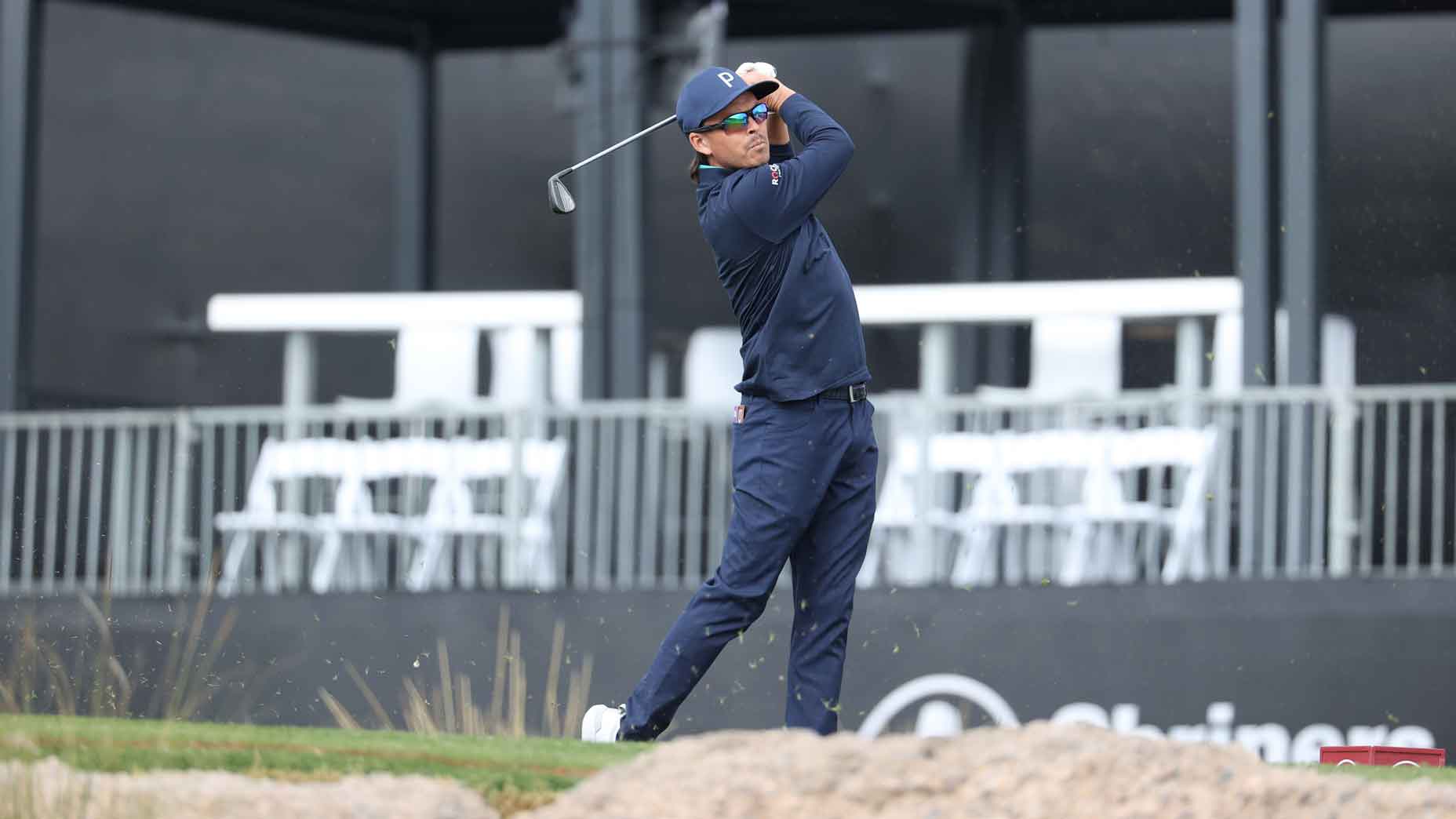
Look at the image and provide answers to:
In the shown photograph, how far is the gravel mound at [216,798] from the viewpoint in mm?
4488

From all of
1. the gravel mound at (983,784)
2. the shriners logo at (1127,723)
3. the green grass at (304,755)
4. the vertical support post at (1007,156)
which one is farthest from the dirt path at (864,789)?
the vertical support post at (1007,156)

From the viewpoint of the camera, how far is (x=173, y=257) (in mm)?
16703

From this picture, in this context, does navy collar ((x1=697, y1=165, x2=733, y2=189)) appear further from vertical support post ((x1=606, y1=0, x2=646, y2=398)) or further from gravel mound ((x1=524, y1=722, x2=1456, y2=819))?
vertical support post ((x1=606, y1=0, x2=646, y2=398))

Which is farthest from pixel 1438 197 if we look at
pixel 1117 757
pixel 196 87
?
pixel 1117 757

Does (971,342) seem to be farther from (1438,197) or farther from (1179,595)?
(1179,595)

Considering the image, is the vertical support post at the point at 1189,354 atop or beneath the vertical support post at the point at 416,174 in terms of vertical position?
beneath

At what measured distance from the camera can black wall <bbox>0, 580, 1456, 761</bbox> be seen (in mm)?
10898

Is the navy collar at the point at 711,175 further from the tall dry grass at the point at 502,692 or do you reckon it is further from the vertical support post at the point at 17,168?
the vertical support post at the point at 17,168

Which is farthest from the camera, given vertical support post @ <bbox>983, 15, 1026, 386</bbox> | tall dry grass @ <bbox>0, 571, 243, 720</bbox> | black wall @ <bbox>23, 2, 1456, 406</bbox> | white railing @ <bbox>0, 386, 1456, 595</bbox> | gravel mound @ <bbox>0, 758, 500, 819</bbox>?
vertical support post @ <bbox>983, 15, 1026, 386</bbox>

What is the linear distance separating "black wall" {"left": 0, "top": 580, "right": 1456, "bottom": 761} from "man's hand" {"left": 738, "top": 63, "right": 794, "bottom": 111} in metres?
5.34

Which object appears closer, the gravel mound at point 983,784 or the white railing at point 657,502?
the gravel mound at point 983,784

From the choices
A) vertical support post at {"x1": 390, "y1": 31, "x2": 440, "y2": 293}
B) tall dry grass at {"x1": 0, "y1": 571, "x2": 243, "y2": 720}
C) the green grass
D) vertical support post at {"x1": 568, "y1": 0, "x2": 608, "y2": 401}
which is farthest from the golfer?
vertical support post at {"x1": 390, "y1": 31, "x2": 440, "y2": 293}

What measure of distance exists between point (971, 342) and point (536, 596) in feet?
14.9

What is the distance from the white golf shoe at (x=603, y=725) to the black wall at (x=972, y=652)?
178 inches
